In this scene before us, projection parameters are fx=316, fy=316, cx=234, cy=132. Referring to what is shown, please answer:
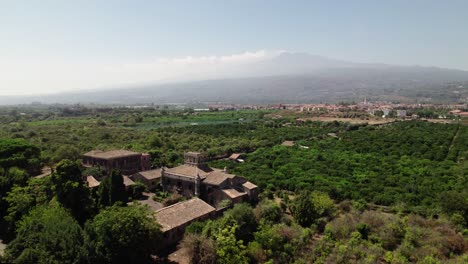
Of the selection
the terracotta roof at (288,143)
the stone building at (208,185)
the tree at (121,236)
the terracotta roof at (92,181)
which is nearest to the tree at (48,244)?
the tree at (121,236)

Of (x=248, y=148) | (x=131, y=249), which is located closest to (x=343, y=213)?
(x=131, y=249)

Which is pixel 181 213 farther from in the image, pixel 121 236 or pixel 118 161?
pixel 118 161

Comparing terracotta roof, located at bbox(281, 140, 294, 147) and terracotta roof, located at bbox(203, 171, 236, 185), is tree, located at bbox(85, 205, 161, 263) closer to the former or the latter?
terracotta roof, located at bbox(203, 171, 236, 185)

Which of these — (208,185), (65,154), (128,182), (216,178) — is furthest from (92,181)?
(65,154)

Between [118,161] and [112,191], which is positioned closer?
[112,191]

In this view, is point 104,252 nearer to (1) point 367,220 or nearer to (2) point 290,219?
(2) point 290,219

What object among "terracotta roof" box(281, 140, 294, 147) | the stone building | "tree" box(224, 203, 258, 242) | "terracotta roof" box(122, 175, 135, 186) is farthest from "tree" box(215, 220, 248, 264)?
"terracotta roof" box(281, 140, 294, 147)

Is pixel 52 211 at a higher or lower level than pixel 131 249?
higher
